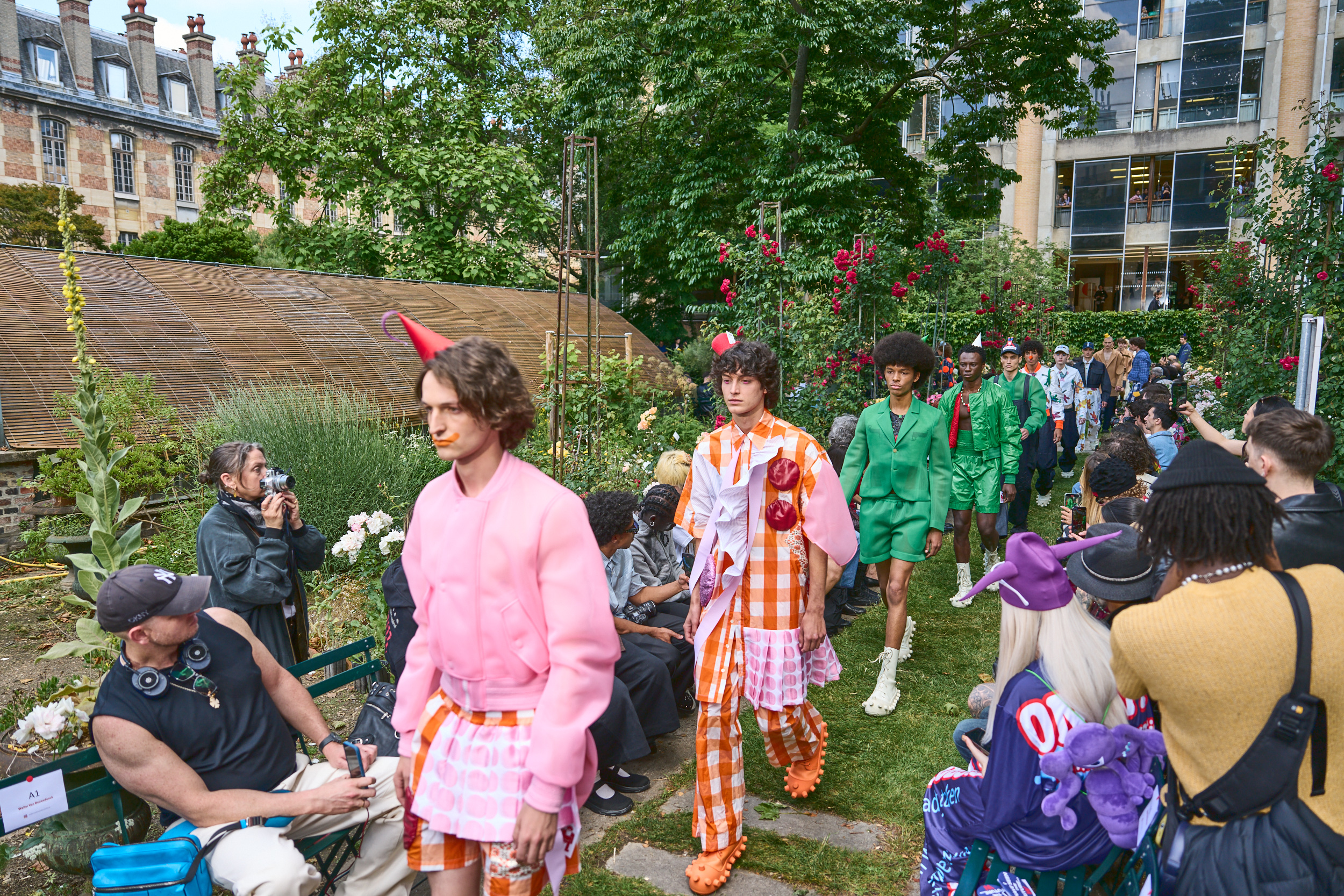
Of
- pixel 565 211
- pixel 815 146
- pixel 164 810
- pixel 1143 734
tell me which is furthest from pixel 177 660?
pixel 815 146

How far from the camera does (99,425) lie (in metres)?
3.66

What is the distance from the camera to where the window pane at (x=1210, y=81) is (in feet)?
89.1

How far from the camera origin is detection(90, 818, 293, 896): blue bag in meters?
2.32

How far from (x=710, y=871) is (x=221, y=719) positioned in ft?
5.83

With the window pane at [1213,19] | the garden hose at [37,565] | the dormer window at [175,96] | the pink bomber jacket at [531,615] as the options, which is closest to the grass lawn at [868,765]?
the pink bomber jacket at [531,615]

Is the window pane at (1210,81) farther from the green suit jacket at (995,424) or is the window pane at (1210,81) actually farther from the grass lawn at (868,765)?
the grass lawn at (868,765)

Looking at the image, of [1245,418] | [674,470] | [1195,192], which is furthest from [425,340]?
[1195,192]

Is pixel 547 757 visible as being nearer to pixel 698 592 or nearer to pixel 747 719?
pixel 698 592

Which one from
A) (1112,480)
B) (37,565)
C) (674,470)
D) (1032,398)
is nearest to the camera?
(1112,480)

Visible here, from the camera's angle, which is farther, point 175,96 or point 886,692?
point 175,96

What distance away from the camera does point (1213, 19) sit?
27141 millimetres

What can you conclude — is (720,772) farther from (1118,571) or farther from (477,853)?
(1118,571)

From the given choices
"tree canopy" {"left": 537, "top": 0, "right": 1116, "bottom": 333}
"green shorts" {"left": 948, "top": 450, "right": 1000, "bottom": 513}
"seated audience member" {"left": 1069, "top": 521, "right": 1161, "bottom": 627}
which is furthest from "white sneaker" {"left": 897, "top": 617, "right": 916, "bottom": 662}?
"tree canopy" {"left": 537, "top": 0, "right": 1116, "bottom": 333}

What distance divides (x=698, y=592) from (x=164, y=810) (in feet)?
6.57
